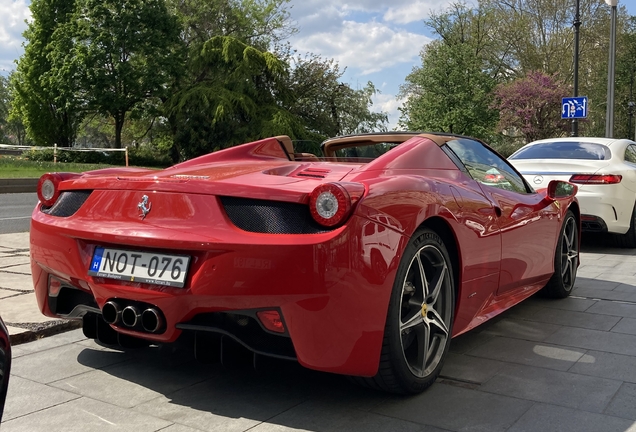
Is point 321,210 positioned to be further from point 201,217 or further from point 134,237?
point 134,237

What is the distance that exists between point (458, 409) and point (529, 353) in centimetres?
108

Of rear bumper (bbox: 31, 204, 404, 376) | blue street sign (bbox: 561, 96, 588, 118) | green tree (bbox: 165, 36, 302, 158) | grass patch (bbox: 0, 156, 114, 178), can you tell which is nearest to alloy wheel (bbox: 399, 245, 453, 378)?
rear bumper (bbox: 31, 204, 404, 376)

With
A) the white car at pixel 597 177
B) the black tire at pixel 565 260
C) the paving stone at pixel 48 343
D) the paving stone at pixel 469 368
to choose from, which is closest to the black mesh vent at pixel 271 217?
the paving stone at pixel 469 368

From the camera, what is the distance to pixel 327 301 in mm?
2488

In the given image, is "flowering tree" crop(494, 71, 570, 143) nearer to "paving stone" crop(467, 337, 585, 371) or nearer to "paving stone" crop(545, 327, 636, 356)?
"paving stone" crop(545, 327, 636, 356)

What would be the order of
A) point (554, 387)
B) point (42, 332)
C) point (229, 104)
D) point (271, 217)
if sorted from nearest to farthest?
point (271, 217), point (554, 387), point (42, 332), point (229, 104)

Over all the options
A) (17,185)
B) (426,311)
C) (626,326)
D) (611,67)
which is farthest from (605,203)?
(17,185)

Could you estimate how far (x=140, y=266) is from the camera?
2.75 meters

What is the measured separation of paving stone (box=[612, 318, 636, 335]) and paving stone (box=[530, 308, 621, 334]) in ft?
0.11

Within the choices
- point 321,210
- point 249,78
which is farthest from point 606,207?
point 249,78

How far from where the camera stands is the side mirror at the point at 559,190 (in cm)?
478

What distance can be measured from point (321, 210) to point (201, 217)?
1.70ft

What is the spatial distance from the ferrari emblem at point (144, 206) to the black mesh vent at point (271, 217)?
14.3 inches

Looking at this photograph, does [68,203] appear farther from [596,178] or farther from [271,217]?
[596,178]
